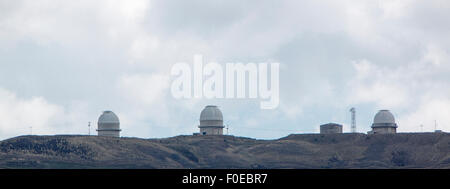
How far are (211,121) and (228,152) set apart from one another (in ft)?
44.8

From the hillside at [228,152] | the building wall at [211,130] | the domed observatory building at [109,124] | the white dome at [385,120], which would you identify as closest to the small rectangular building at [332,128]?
the hillside at [228,152]

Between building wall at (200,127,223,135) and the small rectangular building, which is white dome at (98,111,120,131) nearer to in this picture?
building wall at (200,127,223,135)

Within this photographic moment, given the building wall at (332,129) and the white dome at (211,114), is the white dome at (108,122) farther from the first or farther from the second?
the building wall at (332,129)

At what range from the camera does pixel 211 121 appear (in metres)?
192

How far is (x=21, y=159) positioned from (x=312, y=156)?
198 ft

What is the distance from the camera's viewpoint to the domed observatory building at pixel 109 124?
18838cm

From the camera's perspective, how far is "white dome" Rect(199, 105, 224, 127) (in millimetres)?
188500

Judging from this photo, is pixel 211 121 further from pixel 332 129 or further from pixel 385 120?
pixel 385 120

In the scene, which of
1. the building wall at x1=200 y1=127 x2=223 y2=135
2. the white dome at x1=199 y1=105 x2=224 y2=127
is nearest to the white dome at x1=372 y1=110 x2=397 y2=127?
the white dome at x1=199 y1=105 x2=224 y2=127
